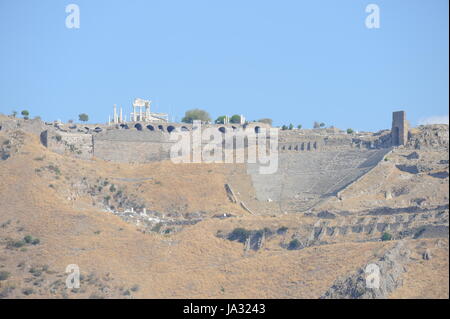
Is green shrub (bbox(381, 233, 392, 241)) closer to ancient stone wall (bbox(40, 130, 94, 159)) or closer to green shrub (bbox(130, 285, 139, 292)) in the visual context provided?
green shrub (bbox(130, 285, 139, 292))

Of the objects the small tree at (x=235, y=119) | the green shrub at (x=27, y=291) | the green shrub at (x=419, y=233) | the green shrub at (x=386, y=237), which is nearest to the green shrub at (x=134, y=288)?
the green shrub at (x=27, y=291)

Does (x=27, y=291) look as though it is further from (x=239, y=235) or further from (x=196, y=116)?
(x=196, y=116)

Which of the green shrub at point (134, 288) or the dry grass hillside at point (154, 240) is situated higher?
the dry grass hillside at point (154, 240)

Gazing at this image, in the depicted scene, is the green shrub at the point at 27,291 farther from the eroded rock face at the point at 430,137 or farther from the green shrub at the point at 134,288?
the eroded rock face at the point at 430,137

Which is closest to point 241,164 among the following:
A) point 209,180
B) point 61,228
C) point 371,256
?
point 209,180

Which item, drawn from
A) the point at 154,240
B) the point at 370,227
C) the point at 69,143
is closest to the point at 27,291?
the point at 154,240

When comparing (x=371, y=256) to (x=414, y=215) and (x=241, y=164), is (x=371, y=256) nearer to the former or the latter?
(x=414, y=215)

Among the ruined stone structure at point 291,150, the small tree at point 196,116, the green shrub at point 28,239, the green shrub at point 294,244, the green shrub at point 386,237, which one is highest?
the small tree at point 196,116
